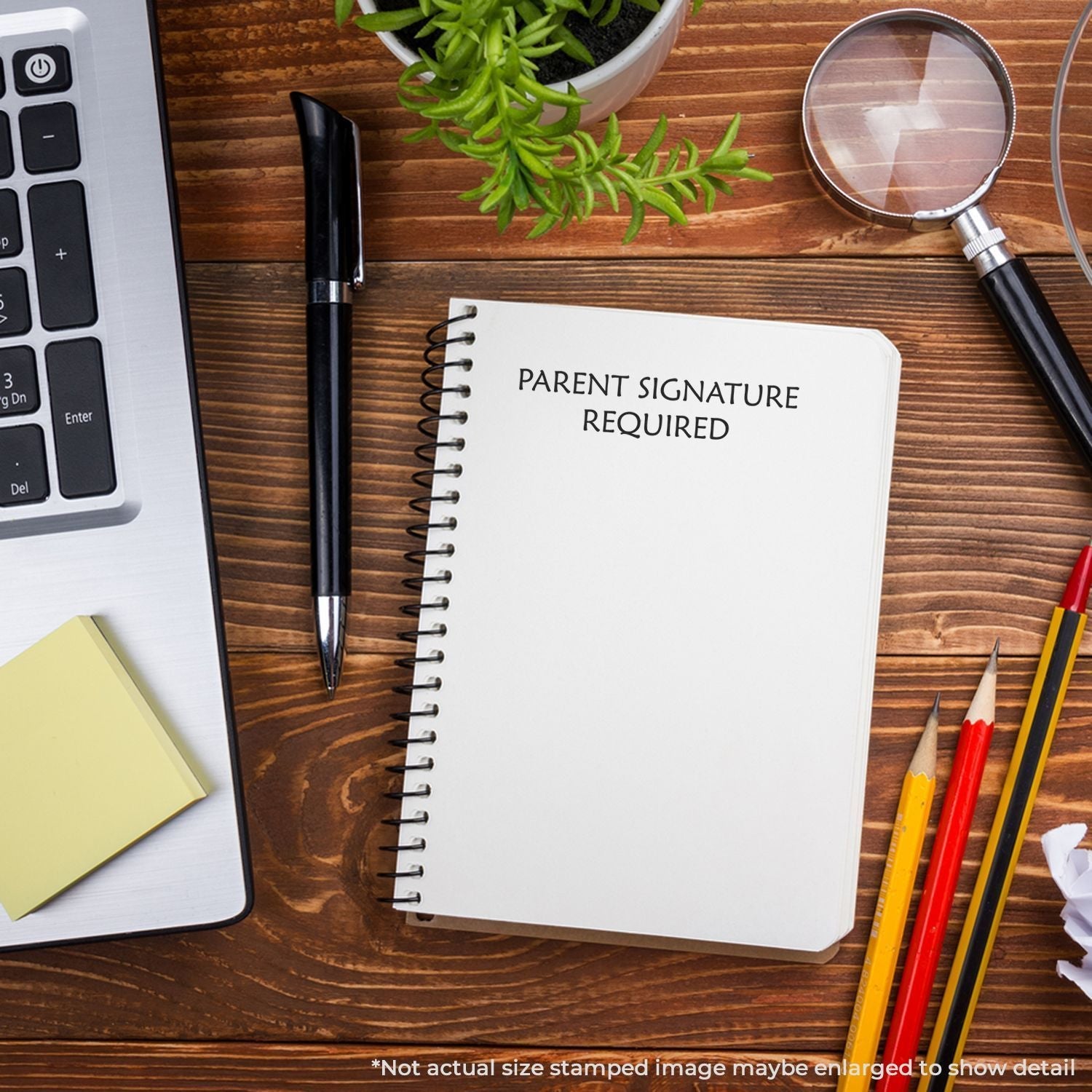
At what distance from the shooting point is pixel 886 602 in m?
0.52

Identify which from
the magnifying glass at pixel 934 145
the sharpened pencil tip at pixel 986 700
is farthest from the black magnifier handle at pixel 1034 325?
the sharpened pencil tip at pixel 986 700

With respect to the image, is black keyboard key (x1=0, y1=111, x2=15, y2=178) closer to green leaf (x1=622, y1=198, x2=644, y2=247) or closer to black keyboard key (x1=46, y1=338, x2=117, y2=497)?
black keyboard key (x1=46, y1=338, x2=117, y2=497)

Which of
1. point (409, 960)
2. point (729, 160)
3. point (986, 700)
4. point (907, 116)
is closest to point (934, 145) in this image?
point (907, 116)

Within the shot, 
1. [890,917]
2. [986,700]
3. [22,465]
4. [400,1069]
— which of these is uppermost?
[22,465]

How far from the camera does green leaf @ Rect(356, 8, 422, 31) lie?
340 mm

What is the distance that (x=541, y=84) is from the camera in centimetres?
36

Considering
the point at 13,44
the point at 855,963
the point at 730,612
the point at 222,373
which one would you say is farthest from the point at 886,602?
the point at 13,44

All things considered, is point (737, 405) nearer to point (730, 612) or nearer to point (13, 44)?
point (730, 612)

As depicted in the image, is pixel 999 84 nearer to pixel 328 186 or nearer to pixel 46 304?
pixel 328 186

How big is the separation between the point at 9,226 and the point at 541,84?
265 mm

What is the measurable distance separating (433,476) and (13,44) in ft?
0.93

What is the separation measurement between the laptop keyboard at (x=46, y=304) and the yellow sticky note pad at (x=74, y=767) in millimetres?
76

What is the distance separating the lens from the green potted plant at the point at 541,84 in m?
0.33

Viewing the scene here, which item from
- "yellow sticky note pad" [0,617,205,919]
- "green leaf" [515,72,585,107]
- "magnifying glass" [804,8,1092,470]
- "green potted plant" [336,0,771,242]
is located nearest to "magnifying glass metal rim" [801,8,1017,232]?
"magnifying glass" [804,8,1092,470]
